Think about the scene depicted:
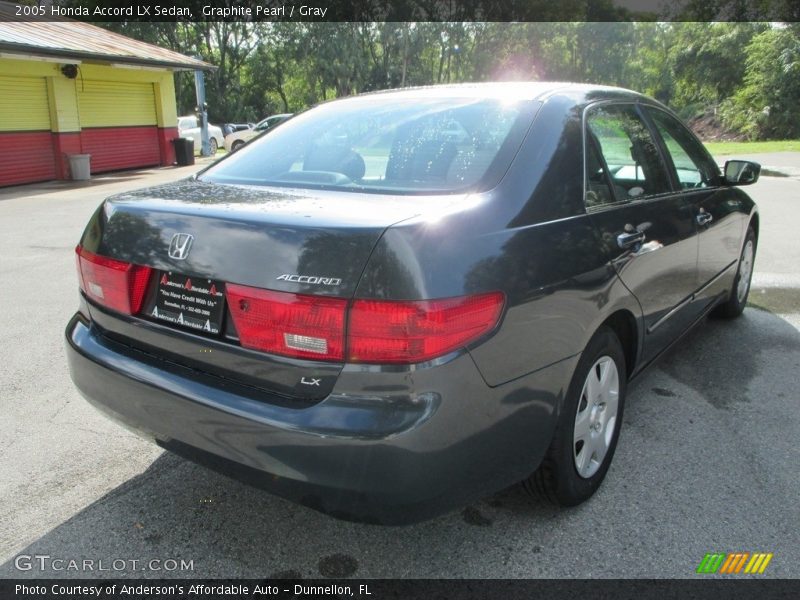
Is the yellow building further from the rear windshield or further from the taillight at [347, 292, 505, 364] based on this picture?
the taillight at [347, 292, 505, 364]

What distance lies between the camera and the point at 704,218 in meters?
3.68

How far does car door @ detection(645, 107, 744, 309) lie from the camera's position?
362 centimetres

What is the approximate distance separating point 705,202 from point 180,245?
9.69 ft

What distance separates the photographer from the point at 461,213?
209cm

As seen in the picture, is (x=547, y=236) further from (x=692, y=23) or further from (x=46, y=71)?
(x=692, y=23)

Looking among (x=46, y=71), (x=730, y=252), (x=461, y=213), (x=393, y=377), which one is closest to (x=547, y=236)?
(x=461, y=213)

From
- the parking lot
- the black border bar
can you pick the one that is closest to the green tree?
the black border bar

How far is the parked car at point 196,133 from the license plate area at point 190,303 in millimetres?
26031

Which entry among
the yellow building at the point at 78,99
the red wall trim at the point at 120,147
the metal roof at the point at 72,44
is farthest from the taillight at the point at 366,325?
the red wall trim at the point at 120,147

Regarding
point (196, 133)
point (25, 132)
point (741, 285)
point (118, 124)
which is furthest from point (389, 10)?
point (741, 285)

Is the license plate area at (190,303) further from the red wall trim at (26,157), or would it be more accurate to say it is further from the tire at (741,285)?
the red wall trim at (26,157)

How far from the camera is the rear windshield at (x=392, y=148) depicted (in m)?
2.47

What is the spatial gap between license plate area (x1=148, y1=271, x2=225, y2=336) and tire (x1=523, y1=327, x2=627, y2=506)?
4.15ft

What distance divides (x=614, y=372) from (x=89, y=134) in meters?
19.0
